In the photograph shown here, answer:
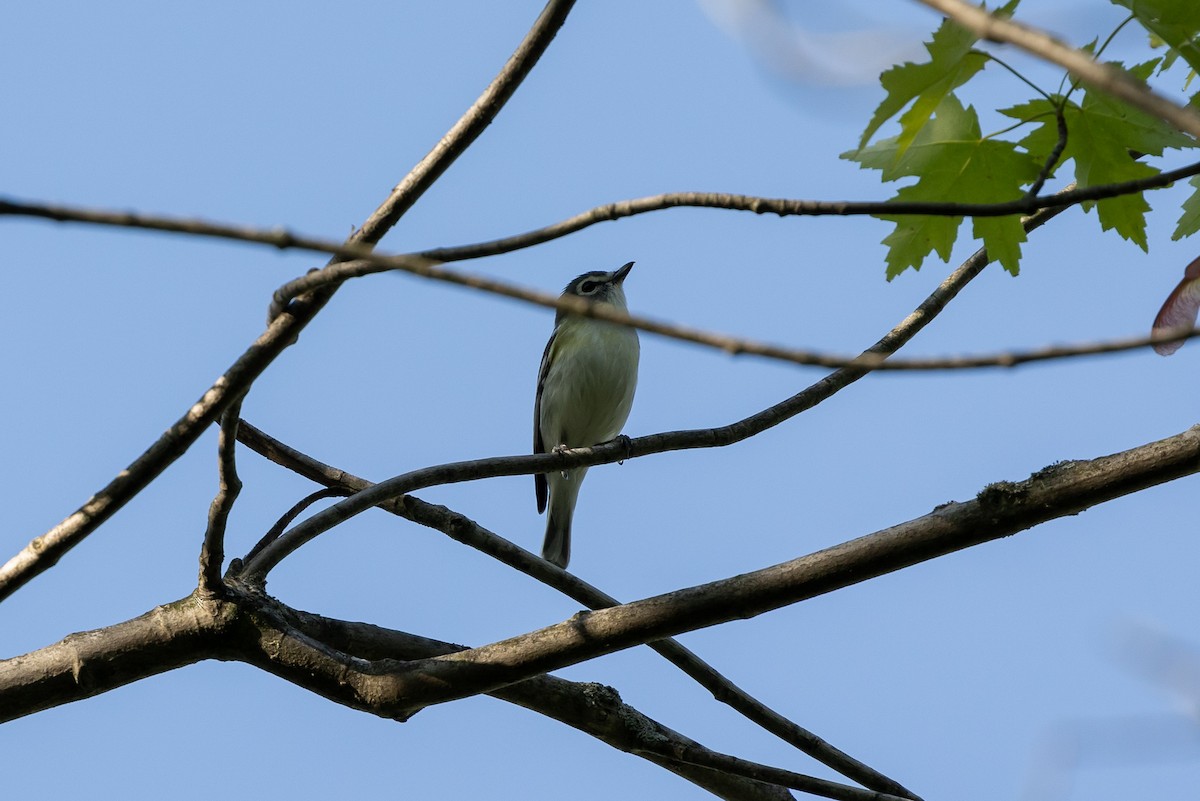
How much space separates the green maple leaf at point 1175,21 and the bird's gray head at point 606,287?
748 cm

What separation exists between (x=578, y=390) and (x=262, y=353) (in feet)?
23.2

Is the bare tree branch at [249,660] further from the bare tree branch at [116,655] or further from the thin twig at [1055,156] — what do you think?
the thin twig at [1055,156]

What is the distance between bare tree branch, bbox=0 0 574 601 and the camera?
2719 millimetres

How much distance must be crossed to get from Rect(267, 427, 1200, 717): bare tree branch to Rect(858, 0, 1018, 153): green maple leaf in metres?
1.00

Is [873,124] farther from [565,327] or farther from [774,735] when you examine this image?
[565,327]

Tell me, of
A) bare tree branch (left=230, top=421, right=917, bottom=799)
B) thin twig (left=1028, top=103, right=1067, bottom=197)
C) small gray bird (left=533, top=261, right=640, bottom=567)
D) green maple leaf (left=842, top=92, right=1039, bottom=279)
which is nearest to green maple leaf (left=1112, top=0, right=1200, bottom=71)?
thin twig (left=1028, top=103, right=1067, bottom=197)

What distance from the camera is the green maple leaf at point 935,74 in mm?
2891

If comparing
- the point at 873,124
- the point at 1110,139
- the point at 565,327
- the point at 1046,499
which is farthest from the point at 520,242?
the point at 565,327

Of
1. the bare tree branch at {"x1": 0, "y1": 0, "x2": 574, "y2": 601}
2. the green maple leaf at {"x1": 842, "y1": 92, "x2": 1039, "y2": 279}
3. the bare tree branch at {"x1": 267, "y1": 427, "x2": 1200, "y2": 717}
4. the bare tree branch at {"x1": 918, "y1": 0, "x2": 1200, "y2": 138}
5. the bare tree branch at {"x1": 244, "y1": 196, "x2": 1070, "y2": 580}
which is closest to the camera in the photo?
the bare tree branch at {"x1": 918, "y1": 0, "x2": 1200, "y2": 138}

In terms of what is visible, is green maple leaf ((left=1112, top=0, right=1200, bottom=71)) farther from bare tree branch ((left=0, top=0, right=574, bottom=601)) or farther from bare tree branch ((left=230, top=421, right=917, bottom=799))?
bare tree branch ((left=230, top=421, right=917, bottom=799))

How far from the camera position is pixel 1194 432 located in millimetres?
2986

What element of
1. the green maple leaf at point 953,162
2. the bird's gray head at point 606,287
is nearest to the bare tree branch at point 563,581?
the green maple leaf at point 953,162

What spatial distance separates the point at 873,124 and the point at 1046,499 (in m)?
1.07

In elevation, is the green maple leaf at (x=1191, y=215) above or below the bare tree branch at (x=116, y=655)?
above
